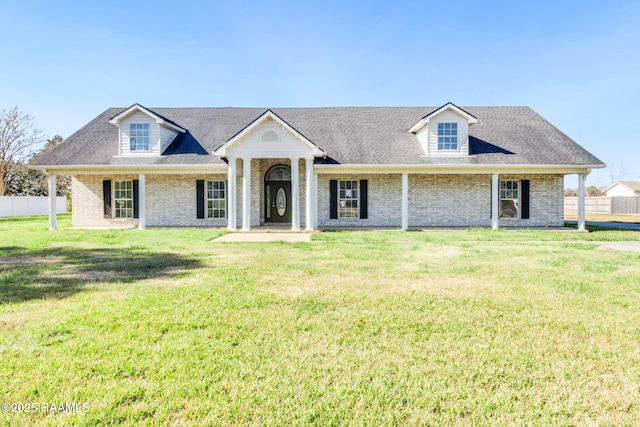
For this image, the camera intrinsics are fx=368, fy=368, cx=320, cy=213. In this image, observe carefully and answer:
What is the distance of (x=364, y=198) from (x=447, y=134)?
465cm

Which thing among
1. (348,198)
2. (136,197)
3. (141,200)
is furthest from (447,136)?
(136,197)

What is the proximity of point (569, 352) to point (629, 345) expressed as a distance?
2.47 feet

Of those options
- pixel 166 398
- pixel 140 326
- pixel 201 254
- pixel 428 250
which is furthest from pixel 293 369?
pixel 428 250

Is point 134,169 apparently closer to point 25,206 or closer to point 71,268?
point 71,268

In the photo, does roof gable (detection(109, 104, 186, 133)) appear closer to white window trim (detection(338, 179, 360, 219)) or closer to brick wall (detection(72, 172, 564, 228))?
brick wall (detection(72, 172, 564, 228))

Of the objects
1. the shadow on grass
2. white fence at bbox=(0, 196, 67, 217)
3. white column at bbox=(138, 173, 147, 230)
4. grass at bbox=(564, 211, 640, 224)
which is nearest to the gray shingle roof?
white column at bbox=(138, 173, 147, 230)

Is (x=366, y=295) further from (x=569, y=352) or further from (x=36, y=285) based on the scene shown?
(x=36, y=285)

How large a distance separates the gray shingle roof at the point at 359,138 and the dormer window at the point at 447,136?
60 centimetres

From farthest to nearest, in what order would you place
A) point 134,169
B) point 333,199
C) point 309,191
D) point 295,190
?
1. point 333,199
2. point 134,169
3. point 309,191
4. point 295,190

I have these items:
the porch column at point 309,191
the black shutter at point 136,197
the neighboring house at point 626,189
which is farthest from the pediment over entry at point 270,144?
the neighboring house at point 626,189

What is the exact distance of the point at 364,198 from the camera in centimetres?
1698

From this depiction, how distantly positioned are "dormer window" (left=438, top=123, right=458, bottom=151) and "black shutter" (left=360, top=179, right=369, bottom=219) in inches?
145

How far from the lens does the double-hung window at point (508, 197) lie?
678 inches

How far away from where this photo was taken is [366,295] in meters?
5.50
